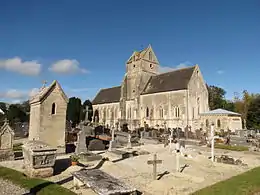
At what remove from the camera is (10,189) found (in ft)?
25.5

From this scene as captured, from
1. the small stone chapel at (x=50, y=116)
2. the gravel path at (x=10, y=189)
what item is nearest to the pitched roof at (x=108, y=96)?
the small stone chapel at (x=50, y=116)

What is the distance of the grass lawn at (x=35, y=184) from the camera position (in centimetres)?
746

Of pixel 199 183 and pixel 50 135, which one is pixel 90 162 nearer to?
pixel 50 135

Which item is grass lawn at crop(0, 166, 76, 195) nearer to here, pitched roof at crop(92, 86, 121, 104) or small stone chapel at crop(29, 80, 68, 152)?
small stone chapel at crop(29, 80, 68, 152)

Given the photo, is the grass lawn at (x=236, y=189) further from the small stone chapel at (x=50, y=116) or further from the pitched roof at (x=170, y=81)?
the pitched roof at (x=170, y=81)

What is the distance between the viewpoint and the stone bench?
6399mm

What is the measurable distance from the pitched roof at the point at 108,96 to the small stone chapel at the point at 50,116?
3615 centimetres

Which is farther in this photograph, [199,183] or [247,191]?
[199,183]

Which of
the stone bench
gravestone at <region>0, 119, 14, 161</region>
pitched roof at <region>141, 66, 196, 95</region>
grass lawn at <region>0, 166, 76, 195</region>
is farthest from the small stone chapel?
pitched roof at <region>141, 66, 196, 95</region>

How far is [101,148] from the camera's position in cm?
1909

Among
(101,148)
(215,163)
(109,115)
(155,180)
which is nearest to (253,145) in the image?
(215,163)

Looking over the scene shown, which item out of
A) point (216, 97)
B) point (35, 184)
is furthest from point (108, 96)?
point (35, 184)

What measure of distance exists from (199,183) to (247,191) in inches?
92.9

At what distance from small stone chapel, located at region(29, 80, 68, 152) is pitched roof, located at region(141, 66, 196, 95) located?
2566cm
